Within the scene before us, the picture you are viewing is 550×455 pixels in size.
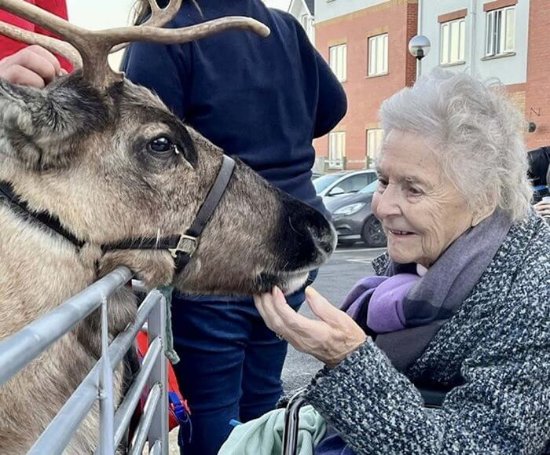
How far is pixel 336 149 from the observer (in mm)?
27516


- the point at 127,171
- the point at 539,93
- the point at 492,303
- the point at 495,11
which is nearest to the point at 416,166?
the point at 492,303

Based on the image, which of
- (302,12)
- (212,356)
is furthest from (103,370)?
(302,12)

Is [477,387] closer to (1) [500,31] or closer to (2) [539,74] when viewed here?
(2) [539,74]

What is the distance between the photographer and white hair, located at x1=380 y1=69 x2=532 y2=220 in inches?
81.4

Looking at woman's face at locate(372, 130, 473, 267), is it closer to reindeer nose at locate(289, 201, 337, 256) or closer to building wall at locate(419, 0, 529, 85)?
reindeer nose at locate(289, 201, 337, 256)

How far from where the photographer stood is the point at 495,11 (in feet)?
67.5

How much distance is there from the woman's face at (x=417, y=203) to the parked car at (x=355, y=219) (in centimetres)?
1173

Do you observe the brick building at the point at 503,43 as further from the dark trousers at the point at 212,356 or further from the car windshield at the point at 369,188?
the dark trousers at the point at 212,356

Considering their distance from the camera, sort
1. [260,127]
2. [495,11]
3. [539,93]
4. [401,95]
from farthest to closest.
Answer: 1. [495,11]
2. [539,93]
3. [260,127]
4. [401,95]

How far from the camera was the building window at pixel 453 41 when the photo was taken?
71.2ft

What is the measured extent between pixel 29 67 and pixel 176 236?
61 centimetres

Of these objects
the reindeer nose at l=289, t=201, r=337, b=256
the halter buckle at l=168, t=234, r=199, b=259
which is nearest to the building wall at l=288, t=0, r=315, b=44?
the reindeer nose at l=289, t=201, r=337, b=256

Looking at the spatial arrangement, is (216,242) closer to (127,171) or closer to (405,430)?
(127,171)

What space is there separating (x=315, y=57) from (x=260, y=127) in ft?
1.27
